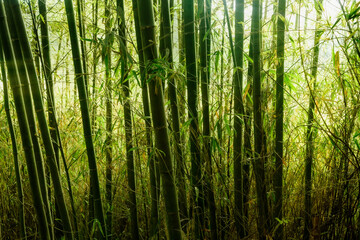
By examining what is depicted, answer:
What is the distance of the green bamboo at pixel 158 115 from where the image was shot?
45.5 inches

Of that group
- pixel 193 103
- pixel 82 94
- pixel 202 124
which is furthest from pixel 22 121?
pixel 202 124

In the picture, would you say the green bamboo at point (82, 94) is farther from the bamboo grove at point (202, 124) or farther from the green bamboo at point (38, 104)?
the green bamboo at point (38, 104)

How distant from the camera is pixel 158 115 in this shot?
1.20m

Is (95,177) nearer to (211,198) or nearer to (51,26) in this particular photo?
(211,198)

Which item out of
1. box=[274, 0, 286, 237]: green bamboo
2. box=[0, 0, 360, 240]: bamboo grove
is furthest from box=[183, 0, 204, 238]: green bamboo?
box=[274, 0, 286, 237]: green bamboo

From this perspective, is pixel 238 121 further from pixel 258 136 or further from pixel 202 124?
pixel 202 124

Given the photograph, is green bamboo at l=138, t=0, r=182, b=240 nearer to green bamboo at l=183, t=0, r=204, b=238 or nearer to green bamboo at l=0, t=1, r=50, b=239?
green bamboo at l=183, t=0, r=204, b=238

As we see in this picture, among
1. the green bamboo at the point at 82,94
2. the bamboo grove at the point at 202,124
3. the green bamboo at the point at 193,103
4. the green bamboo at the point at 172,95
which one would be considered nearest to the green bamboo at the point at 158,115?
the bamboo grove at the point at 202,124

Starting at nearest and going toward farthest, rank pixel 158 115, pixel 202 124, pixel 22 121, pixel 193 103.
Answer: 1. pixel 158 115
2. pixel 22 121
3. pixel 193 103
4. pixel 202 124

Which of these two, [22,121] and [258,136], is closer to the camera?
[22,121]

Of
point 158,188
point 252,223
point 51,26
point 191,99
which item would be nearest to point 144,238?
point 158,188

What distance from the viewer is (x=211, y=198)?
1.74 m

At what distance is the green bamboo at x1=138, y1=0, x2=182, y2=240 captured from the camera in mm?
1156

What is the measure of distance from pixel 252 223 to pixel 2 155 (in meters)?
2.14
